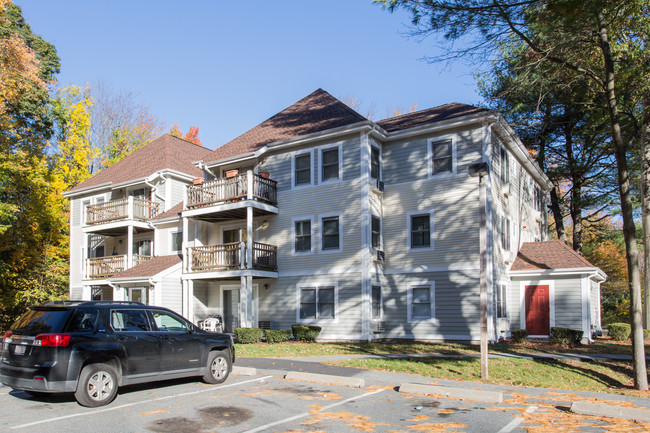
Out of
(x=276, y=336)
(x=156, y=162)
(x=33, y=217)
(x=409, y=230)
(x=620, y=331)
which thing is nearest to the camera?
(x=276, y=336)

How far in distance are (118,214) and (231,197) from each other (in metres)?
8.48

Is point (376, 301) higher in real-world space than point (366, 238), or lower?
lower

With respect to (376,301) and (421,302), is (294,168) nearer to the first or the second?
(376,301)

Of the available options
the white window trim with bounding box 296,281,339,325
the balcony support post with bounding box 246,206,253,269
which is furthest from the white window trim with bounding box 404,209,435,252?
the balcony support post with bounding box 246,206,253,269

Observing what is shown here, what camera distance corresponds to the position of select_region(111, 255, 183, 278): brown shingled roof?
2425 cm

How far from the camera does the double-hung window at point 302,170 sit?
22.4m

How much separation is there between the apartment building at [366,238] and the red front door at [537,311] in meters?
0.04

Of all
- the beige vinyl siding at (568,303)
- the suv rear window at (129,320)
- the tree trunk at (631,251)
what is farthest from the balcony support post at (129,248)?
the tree trunk at (631,251)

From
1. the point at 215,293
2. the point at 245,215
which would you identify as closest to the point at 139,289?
the point at 215,293

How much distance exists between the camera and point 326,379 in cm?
1084

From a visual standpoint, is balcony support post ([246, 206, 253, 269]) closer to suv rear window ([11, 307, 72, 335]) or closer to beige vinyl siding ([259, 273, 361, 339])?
beige vinyl siding ([259, 273, 361, 339])

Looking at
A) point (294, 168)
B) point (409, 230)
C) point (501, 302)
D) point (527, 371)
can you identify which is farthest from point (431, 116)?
point (527, 371)

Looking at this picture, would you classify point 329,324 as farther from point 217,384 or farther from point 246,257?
point 217,384

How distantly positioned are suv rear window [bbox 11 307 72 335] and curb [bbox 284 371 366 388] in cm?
480
